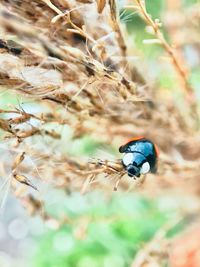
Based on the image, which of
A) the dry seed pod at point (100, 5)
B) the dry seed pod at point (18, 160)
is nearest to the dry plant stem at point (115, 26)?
the dry seed pod at point (100, 5)

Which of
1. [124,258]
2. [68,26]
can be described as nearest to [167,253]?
[124,258]

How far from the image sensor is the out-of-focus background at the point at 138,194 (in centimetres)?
66

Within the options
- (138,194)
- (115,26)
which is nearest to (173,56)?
(115,26)

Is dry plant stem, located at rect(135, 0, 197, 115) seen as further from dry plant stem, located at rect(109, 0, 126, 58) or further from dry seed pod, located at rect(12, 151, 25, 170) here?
dry seed pod, located at rect(12, 151, 25, 170)

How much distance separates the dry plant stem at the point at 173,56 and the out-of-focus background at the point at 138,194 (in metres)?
0.01

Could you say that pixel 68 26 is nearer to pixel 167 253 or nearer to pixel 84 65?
pixel 84 65

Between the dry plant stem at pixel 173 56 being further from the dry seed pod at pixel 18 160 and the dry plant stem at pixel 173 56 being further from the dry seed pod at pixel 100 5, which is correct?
the dry seed pod at pixel 18 160

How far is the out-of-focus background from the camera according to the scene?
66 centimetres

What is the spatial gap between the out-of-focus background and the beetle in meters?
0.06

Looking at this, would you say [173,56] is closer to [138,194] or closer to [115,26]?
[115,26]

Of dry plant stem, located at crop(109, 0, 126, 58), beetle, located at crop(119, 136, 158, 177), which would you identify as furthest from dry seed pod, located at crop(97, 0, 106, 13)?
beetle, located at crop(119, 136, 158, 177)

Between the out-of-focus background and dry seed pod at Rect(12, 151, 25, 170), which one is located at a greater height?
the out-of-focus background

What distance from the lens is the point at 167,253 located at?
72cm

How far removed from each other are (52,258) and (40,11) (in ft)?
1.59
